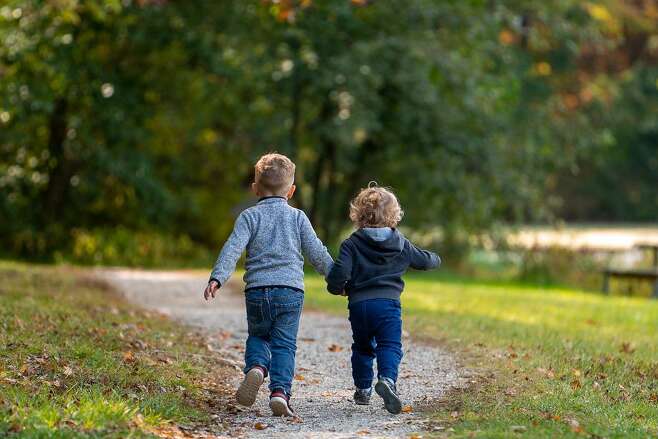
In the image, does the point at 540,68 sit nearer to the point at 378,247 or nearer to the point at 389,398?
the point at 378,247

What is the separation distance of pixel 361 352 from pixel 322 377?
124cm

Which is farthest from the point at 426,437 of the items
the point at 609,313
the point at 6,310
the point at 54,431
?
the point at 609,313

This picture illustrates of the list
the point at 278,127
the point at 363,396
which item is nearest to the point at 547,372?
the point at 363,396

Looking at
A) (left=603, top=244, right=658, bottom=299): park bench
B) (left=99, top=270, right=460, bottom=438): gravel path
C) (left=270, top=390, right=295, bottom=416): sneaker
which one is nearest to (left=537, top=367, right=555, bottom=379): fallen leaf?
(left=99, top=270, right=460, bottom=438): gravel path

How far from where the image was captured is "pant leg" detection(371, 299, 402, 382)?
21.1 ft

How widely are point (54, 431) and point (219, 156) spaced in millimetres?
17695

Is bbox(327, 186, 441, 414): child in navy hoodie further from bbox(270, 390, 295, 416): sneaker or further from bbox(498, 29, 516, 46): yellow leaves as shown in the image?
bbox(498, 29, 516, 46): yellow leaves

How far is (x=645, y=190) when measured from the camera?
44625 mm

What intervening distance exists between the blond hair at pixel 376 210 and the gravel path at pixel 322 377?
117cm

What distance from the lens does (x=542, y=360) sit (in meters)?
8.36

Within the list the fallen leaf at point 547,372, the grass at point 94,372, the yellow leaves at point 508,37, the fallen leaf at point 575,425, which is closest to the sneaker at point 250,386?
Answer: the grass at point 94,372

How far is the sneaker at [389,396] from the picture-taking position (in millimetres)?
6211

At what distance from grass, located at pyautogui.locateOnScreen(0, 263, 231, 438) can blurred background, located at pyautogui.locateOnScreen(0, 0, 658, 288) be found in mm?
8362

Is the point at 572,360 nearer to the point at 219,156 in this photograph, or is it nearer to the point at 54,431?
the point at 54,431
